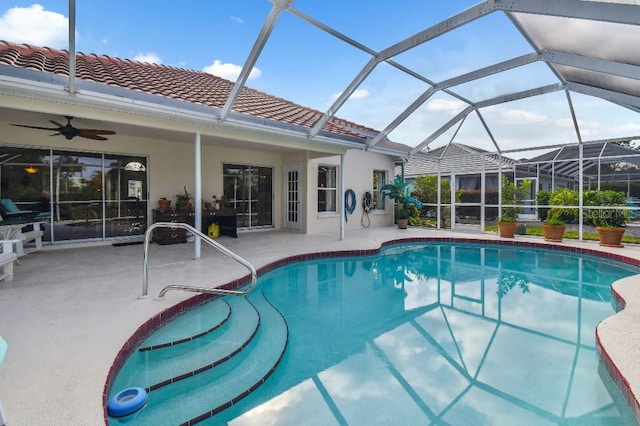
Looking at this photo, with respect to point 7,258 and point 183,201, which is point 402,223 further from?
point 7,258

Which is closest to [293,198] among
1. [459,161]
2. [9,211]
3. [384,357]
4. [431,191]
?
[431,191]

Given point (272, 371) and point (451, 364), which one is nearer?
point (272, 371)

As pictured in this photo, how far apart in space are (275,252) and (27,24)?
5334mm

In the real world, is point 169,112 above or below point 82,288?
above

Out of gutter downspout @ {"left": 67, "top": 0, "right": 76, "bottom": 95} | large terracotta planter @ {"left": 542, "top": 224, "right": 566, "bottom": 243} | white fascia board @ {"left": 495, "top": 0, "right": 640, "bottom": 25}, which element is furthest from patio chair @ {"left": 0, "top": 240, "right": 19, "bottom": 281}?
large terracotta planter @ {"left": 542, "top": 224, "right": 566, "bottom": 243}

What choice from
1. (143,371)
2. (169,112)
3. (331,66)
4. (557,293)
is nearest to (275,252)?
(169,112)

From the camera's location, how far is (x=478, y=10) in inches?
187

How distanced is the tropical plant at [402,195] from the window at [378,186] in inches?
19.3

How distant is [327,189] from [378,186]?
10.2ft

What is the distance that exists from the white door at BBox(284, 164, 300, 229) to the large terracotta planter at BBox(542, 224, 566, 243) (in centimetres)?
719

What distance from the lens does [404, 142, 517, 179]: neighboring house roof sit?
11379 mm

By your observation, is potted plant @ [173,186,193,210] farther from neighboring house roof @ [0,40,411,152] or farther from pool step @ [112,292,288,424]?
pool step @ [112,292,288,424]

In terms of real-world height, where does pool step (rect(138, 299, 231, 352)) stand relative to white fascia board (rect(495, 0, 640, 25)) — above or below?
below

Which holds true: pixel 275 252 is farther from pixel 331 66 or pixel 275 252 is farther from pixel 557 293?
pixel 557 293
